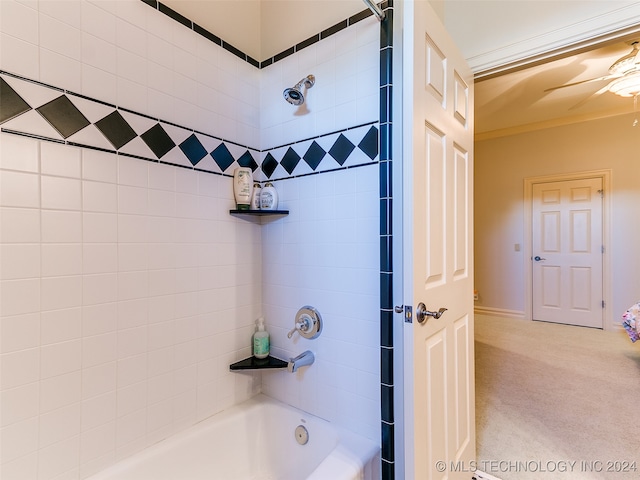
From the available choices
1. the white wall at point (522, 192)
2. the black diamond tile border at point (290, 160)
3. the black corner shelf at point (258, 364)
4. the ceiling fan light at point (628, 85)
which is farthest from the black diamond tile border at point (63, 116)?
the white wall at point (522, 192)

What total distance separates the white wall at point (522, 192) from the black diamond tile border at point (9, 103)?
507cm

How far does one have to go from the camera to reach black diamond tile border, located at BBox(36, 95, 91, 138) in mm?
1017

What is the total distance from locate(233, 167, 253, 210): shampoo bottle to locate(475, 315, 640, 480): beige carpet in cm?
191

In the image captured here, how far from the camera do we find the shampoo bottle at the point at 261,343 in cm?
164

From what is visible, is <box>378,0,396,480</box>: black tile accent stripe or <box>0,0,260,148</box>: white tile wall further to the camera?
<box>378,0,396,480</box>: black tile accent stripe

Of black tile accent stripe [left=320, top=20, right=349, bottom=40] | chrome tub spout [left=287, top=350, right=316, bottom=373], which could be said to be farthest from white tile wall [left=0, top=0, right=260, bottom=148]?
chrome tub spout [left=287, top=350, right=316, bottom=373]

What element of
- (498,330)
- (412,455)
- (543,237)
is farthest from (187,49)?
(543,237)

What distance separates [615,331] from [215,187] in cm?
496

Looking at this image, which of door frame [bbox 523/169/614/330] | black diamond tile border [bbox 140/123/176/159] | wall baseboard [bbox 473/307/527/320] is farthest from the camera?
wall baseboard [bbox 473/307/527/320]

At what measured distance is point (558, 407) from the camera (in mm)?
2170

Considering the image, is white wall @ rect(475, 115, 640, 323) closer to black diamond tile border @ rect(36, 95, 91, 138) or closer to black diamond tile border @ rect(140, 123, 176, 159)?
black diamond tile border @ rect(140, 123, 176, 159)

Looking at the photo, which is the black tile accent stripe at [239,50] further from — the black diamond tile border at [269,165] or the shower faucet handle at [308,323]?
the shower faucet handle at [308,323]

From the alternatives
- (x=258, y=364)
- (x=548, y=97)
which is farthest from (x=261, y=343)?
(x=548, y=97)

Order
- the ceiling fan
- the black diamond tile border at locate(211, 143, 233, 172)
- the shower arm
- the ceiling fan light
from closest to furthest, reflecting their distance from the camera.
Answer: the shower arm → the black diamond tile border at locate(211, 143, 233, 172) → the ceiling fan → the ceiling fan light
